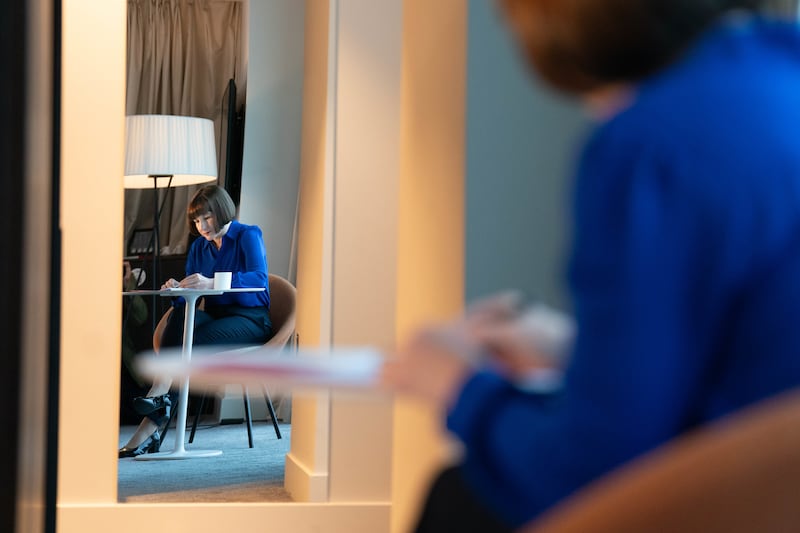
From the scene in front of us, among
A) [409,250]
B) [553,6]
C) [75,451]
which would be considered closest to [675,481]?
[553,6]

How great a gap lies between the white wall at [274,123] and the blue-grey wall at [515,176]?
1.68m

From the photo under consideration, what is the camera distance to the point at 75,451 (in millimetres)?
3246

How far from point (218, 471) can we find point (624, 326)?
297 centimetres

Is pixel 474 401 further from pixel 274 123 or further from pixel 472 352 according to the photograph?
Result: pixel 274 123

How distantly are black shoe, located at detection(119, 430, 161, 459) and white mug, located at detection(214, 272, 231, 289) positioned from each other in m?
0.51

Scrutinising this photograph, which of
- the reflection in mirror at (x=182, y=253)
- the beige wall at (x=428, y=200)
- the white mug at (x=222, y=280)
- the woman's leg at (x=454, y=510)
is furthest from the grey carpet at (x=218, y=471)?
the woman's leg at (x=454, y=510)

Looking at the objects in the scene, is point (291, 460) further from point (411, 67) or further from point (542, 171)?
point (542, 171)

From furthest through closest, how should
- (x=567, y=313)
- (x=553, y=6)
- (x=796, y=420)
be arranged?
(x=567, y=313) < (x=553, y=6) < (x=796, y=420)

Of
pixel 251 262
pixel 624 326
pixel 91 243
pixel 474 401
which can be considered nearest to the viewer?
pixel 624 326

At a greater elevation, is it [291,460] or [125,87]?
[125,87]

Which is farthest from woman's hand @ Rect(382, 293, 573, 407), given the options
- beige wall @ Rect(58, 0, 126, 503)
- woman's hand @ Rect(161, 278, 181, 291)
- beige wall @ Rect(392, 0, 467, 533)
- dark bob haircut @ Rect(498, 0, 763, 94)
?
woman's hand @ Rect(161, 278, 181, 291)

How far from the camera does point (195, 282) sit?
346 cm

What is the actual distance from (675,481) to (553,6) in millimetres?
336

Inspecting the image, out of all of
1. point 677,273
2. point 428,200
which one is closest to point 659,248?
point 677,273
